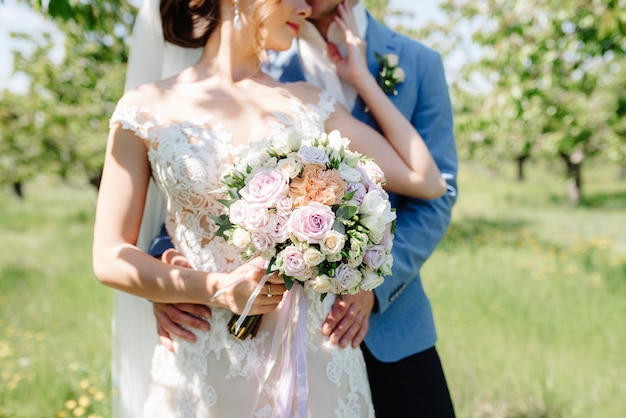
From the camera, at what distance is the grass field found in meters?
4.57

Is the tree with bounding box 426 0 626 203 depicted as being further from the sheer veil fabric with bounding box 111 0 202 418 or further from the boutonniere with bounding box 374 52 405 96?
the sheer veil fabric with bounding box 111 0 202 418

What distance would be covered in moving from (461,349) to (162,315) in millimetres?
3910

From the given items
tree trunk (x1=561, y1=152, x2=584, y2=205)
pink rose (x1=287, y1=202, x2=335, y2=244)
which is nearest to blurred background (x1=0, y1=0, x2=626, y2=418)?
pink rose (x1=287, y1=202, x2=335, y2=244)

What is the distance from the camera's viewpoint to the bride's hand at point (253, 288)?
6.14 feet

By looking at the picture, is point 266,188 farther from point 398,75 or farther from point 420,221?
point 398,75

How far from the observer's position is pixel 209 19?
2.39 m

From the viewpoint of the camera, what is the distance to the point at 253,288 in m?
1.87

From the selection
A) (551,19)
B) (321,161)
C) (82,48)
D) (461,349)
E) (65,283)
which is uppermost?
(82,48)

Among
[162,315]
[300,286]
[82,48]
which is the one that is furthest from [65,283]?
[300,286]

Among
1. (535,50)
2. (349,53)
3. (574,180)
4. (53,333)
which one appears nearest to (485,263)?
(535,50)

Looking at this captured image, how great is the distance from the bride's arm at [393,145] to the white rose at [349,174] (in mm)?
484

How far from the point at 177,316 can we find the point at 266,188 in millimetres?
727

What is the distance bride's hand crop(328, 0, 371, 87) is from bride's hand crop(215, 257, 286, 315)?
0.94 m

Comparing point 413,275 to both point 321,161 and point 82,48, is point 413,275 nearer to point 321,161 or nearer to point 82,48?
point 321,161
